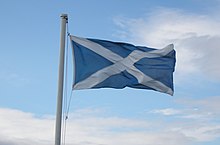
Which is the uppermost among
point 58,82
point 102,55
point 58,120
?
point 102,55

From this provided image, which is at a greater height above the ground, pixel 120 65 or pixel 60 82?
pixel 120 65

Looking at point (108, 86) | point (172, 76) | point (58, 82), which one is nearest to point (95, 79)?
point (108, 86)

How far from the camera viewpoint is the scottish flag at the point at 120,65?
18.4 metres

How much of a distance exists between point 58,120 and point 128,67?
3.86 m

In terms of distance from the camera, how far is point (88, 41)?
61.4 ft

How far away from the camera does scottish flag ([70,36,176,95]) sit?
1836 cm

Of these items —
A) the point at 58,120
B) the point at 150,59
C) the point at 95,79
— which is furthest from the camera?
the point at 150,59

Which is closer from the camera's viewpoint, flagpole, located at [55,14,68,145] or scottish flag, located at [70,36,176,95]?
flagpole, located at [55,14,68,145]

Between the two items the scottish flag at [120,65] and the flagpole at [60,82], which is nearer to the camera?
the flagpole at [60,82]

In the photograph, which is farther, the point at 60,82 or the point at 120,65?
the point at 120,65

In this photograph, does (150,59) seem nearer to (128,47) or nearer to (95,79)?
(128,47)

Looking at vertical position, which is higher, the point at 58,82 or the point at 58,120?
the point at 58,82

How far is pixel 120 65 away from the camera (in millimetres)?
19094

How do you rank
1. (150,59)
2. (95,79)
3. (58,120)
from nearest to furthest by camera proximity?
(58,120), (95,79), (150,59)
